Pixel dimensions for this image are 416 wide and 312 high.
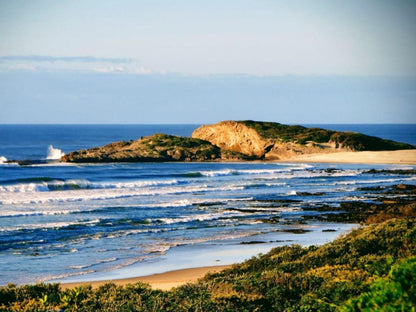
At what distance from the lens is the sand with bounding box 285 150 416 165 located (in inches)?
2790

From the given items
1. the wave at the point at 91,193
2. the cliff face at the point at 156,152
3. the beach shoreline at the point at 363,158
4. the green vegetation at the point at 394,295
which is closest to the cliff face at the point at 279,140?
the beach shoreline at the point at 363,158

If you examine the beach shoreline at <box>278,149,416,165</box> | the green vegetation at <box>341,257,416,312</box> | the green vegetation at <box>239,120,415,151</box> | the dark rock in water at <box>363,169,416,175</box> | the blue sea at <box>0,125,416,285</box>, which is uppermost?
the green vegetation at <box>239,120,415,151</box>

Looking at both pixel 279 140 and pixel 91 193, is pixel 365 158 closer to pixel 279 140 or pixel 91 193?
pixel 279 140

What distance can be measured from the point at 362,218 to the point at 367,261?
52.1 ft

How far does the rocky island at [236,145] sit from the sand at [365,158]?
95.7 inches

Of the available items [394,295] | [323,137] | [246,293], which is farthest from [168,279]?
[323,137]

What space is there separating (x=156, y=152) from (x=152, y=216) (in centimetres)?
4412

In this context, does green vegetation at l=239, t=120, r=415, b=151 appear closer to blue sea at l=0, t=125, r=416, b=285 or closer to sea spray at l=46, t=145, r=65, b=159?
Answer: blue sea at l=0, t=125, r=416, b=285

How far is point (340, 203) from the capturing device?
116 feet

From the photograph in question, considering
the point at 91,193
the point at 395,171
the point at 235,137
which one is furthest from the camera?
the point at 235,137

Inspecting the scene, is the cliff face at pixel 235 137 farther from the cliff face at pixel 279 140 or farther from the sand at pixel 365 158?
the sand at pixel 365 158

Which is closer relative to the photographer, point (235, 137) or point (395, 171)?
point (395, 171)

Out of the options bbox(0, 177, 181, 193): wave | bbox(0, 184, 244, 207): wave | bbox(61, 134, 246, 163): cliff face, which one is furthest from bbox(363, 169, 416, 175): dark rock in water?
bbox(61, 134, 246, 163): cliff face

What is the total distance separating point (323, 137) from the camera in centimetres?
8150
